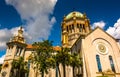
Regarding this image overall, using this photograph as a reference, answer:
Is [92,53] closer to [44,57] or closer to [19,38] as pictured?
[44,57]

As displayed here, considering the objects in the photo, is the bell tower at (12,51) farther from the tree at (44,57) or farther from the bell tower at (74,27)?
the bell tower at (74,27)

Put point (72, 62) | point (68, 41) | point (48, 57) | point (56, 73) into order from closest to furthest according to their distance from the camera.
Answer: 1. point (72, 62)
2. point (48, 57)
3. point (56, 73)
4. point (68, 41)

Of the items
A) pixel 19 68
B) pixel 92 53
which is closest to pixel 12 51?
pixel 19 68

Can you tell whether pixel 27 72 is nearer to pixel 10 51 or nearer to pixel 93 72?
pixel 10 51

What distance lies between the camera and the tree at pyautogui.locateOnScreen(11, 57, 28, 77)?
1671 inches

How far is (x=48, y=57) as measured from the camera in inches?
1486

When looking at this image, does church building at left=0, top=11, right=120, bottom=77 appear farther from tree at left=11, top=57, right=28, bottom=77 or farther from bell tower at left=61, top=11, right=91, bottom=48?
bell tower at left=61, top=11, right=91, bottom=48

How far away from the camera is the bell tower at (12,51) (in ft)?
144

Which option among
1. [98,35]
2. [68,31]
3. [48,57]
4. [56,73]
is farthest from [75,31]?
[48,57]

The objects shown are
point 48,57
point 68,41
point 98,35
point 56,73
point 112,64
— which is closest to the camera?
point 48,57

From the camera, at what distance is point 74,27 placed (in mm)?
60625

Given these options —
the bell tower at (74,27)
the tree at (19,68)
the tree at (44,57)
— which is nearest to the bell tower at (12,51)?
the tree at (19,68)

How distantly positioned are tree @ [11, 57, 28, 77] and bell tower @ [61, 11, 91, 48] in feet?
66.7

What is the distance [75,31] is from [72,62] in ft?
88.8
